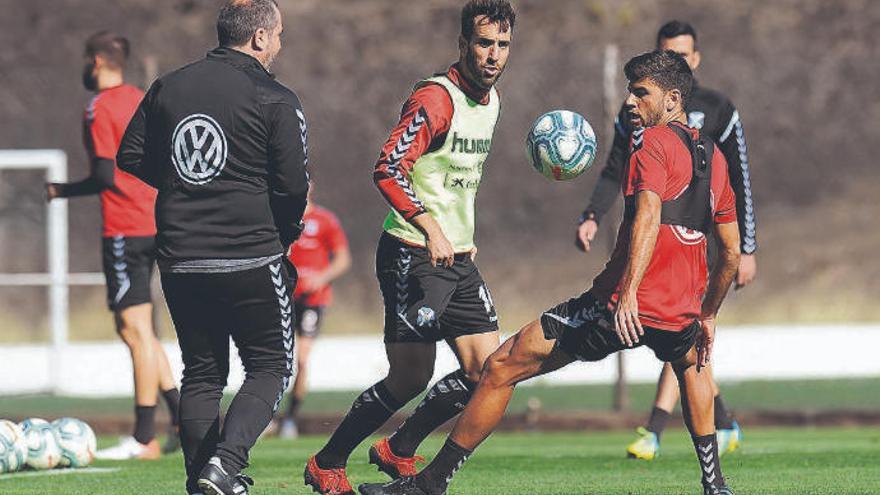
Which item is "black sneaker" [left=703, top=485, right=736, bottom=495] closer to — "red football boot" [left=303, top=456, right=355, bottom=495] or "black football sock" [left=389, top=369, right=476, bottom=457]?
"black football sock" [left=389, top=369, right=476, bottom=457]

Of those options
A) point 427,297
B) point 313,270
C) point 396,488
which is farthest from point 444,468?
point 313,270

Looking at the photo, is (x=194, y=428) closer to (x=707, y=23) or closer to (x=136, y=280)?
(x=136, y=280)

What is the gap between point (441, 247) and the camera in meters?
7.98

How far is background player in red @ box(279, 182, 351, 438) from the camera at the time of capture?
631 inches

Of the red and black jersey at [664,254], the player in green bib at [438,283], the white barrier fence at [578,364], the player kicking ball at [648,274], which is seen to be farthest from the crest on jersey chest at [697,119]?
the white barrier fence at [578,364]

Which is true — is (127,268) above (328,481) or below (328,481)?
above

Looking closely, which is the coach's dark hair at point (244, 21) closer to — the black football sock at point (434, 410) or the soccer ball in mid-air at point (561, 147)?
the soccer ball in mid-air at point (561, 147)

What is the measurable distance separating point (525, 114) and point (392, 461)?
46.0ft

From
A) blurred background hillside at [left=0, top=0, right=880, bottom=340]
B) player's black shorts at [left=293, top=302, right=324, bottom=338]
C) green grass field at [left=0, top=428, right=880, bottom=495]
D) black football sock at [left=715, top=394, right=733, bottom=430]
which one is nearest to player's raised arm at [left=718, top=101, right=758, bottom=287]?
black football sock at [left=715, top=394, right=733, bottom=430]

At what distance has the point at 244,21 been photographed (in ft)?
25.1

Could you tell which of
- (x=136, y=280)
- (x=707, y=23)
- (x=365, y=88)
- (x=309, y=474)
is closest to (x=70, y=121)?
Answer: (x=365, y=88)

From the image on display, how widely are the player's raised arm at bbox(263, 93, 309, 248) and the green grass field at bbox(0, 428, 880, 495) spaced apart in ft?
6.06

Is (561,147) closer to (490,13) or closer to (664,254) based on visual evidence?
(490,13)

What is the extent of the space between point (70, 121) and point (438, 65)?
192 inches
